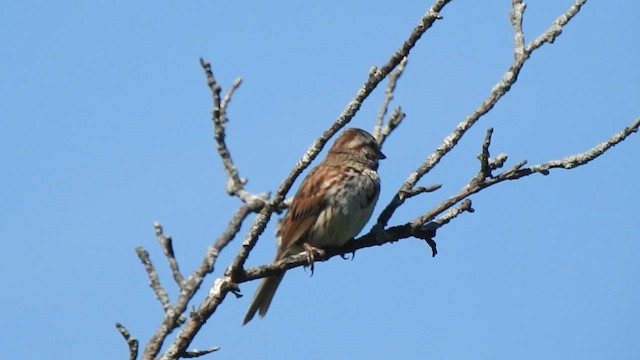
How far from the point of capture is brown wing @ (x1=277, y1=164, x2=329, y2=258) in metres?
8.33

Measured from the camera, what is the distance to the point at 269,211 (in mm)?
4895

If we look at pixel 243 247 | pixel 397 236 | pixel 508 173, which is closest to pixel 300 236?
pixel 397 236

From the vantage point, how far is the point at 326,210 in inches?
327

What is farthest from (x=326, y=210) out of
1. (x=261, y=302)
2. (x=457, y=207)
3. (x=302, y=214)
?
(x=457, y=207)

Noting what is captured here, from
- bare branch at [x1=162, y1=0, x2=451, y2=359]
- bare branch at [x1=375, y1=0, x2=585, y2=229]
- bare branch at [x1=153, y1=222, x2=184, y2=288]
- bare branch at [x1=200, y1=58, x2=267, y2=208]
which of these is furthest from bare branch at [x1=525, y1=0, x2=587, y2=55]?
bare branch at [x1=153, y1=222, x2=184, y2=288]

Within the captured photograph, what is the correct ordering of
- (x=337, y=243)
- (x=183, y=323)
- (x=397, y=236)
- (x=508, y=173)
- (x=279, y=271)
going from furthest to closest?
(x=337, y=243)
(x=397, y=236)
(x=508, y=173)
(x=279, y=271)
(x=183, y=323)

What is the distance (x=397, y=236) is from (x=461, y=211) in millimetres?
471

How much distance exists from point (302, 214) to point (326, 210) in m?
0.22

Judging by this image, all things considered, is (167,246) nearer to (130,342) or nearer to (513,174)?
(130,342)

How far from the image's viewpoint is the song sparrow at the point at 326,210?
26.6ft

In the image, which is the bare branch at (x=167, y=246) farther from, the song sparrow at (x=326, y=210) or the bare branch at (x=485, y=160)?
the song sparrow at (x=326, y=210)

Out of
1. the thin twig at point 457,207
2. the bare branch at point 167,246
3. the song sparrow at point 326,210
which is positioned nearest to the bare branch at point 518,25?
the thin twig at point 457,207

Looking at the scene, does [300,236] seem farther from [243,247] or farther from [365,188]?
[243,247]

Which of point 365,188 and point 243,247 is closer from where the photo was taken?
point 243,247
